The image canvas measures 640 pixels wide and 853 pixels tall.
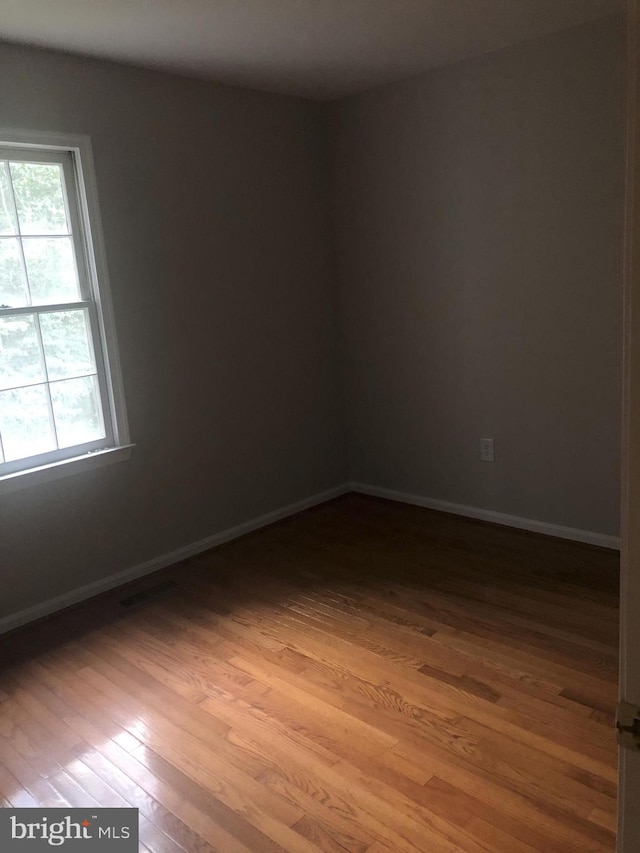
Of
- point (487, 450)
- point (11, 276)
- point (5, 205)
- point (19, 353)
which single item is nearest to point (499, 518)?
point (487, 450)

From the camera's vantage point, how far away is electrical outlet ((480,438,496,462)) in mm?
3680

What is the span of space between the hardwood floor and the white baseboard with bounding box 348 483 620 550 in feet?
0.26

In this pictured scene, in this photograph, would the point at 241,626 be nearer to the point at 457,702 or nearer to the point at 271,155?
the point at 457,702

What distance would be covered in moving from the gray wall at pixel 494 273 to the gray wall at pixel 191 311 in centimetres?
33

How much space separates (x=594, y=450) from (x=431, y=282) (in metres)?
1.22

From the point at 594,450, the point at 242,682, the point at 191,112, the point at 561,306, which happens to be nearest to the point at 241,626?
the point at 242,682

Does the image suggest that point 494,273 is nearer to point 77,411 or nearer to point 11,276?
point 77,411

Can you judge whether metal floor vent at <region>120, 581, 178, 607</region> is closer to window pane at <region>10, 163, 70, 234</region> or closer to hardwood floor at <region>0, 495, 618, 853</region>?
hardwood floor at <region>0, 495, 618, 853</region>

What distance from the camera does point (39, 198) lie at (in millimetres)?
2912

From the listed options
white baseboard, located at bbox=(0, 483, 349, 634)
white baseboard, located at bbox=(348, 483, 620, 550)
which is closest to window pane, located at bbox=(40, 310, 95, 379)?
white baseboard, located at bbox=(0, 483, 349, 634)

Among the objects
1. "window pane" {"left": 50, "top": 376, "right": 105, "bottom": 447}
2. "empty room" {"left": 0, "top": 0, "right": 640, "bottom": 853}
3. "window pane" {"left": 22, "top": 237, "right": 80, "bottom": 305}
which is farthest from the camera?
"window pane" {"left": 50, "top": 376, "right": 105, "bottom": 447}

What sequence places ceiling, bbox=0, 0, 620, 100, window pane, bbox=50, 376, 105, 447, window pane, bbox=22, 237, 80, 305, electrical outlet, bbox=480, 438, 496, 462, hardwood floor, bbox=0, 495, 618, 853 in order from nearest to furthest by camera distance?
hardwood floor, bbox=0, 495, 618, 853
ceiling, bbox=0, 0, 620, 100
window pane, bbox=22, 237, 80, 305
window pane, bbox=50, 376, 105, 447
electrical outlet, bbox=480, 438, 496, 462

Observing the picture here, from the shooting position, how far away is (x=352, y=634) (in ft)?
8.98

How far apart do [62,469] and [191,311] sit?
3.31 ft
